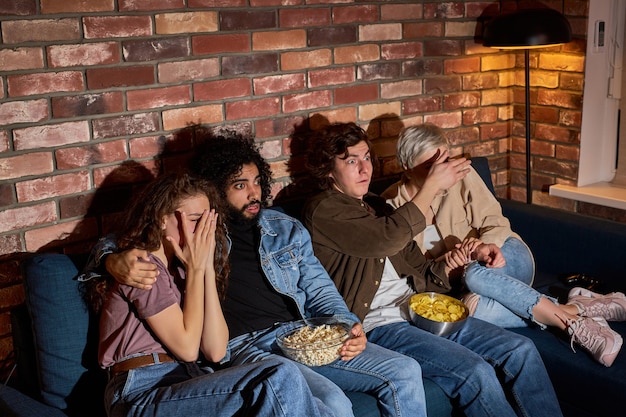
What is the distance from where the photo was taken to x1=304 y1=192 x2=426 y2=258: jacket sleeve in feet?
8.54

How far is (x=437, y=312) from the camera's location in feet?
8.56

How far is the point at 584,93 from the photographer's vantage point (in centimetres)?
356

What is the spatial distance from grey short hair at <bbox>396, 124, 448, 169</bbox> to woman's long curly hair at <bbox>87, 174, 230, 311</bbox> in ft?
3.11

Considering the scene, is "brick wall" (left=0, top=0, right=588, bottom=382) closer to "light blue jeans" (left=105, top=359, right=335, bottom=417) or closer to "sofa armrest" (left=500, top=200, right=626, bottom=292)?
"sofa armrest" (left=500, top=200, right=626, bottom=292)

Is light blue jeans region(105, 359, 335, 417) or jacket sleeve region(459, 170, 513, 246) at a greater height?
jacket sleeve region(459, 170, 513, 246)

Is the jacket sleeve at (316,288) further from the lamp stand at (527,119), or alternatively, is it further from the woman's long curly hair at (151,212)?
the lamp stand at (527,119)

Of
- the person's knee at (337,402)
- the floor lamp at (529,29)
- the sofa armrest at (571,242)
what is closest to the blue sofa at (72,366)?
the person's knee at (337,402)

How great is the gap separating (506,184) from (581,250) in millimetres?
982

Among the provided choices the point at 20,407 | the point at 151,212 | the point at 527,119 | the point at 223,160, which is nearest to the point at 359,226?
the point at 223,160

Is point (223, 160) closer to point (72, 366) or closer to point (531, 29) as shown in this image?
point (72, 366)

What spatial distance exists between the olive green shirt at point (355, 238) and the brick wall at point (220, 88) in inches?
13.9

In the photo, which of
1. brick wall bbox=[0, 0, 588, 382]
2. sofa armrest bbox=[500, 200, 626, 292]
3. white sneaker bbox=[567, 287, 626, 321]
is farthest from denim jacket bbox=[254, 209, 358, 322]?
sofa armrest bbox=[500, 200, 626, 292]

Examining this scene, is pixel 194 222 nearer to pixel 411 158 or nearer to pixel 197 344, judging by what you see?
pixel 197 344

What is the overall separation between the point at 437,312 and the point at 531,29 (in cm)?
136
